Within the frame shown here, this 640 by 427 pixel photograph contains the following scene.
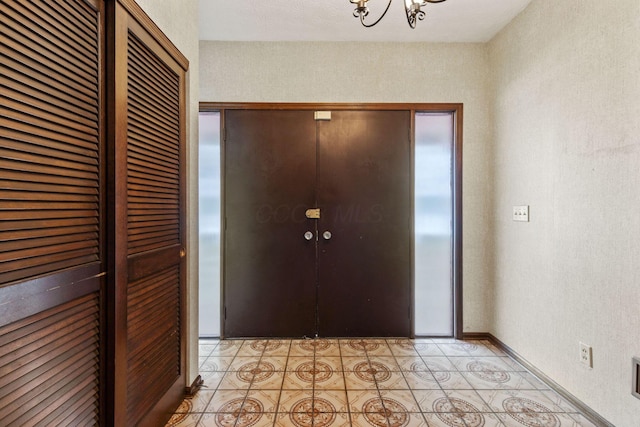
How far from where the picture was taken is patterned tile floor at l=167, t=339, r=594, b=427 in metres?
1.62

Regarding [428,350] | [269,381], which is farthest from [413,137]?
[269,381]

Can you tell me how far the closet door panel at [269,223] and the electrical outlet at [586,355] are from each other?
177 centimetres

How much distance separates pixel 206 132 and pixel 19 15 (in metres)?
1.81

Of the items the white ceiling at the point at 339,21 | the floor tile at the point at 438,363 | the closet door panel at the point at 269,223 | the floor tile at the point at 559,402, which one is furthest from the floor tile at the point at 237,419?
the white ceiling at the point at 339,21

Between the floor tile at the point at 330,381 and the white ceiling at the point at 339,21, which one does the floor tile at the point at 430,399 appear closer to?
the floor tile at the point at 330,381

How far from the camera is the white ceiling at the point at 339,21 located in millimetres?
2109

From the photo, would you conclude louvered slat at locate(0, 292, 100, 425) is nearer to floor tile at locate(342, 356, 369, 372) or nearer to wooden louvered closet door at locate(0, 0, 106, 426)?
wooden louvered closet door at locate(0, 0, 106, 426)

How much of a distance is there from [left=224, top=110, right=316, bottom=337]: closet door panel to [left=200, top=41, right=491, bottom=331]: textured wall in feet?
0.80

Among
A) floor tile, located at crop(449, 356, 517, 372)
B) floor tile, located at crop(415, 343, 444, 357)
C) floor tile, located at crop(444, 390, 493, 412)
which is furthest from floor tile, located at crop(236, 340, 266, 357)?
floor tile, located at crop(449, 356, 517, 372)

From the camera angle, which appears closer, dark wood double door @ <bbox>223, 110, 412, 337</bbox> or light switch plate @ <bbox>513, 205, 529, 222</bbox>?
light switch plate @ <bbox>513, 205, 529, 222</bbox>

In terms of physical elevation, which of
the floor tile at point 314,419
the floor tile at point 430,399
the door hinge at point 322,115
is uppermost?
the door hinge at point 322,115

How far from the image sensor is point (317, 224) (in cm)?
257

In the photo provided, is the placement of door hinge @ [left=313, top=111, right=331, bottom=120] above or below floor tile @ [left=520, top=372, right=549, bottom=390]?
above

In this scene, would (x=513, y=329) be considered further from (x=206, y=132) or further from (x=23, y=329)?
(x=206, y=132)
